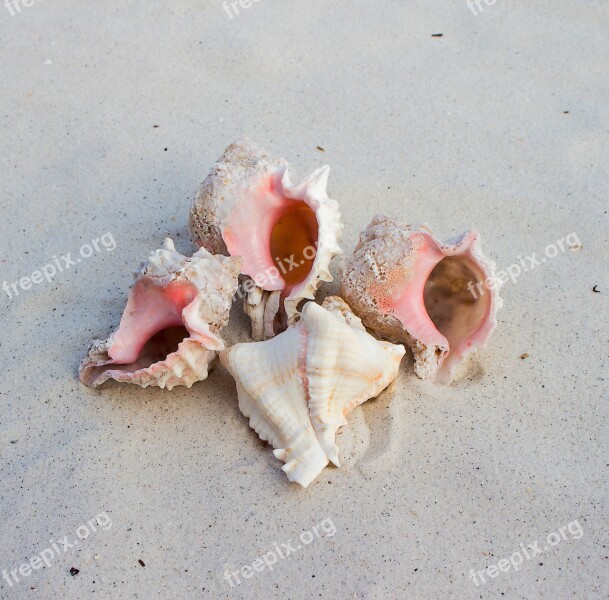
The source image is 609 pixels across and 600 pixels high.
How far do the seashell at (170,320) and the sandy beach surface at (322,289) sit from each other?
0.46 ft

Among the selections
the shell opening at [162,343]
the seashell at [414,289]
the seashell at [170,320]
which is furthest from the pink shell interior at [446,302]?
the shell opening at [162,343]

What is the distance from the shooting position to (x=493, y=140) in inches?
130

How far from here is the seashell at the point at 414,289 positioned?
7.45ft

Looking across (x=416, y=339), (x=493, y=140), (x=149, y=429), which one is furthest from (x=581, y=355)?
(x=149, y=429)

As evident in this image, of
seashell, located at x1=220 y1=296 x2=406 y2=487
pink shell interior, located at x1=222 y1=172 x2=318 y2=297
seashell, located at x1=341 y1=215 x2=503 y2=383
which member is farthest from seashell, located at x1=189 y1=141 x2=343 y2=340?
seashell, located at x1=220 y1=296 x2=406 y2=487

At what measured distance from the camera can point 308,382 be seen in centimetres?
208

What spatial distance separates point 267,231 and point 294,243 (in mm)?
153

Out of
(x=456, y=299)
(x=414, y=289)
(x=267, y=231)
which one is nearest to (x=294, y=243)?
(x=267, y=231)

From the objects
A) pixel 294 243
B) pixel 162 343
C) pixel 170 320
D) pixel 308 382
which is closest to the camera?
pixel 308 382

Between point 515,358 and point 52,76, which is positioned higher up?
point 52,76

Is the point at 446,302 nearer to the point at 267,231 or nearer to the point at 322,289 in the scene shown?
the point at 322,289

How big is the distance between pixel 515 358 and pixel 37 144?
7.95 feet

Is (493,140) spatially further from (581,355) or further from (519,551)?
(519,551)

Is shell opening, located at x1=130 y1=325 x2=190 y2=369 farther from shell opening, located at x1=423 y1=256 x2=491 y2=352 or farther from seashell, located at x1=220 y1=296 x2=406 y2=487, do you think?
shell opening, located at x1=423 y1=256 x2=491 y2=352
